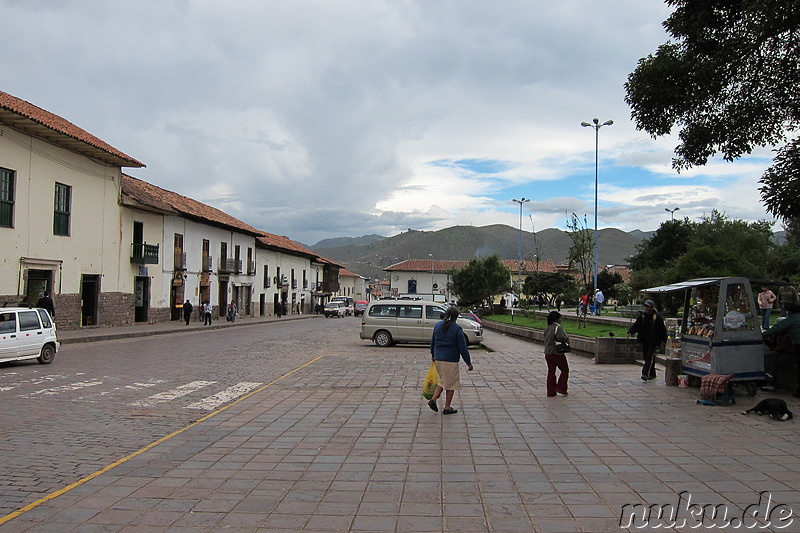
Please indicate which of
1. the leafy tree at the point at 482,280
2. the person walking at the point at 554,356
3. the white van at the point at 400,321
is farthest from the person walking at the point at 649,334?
the leafy tree at the point at 482,280

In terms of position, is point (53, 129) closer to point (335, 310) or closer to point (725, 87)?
point (725, 87)

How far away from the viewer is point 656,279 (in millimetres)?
41656

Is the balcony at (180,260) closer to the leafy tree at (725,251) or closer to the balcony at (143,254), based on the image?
the balcony at (143,254)

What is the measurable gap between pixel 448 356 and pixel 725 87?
7191 mm

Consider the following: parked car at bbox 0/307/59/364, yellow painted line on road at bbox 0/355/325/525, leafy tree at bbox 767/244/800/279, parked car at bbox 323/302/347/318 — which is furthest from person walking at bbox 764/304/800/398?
parked car at bbox 323/302/347/318

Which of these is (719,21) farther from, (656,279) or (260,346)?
(656,279)

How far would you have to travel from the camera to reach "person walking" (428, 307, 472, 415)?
28.0 ft

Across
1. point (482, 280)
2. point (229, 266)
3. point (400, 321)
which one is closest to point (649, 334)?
point (400, 321)

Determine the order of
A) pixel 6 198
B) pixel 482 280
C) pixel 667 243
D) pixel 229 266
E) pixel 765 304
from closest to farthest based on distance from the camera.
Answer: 1. pixel 765 304
2. pixel 6 198
3. pixel 229 266
4. pixel 667 243
5. pixel 482 280

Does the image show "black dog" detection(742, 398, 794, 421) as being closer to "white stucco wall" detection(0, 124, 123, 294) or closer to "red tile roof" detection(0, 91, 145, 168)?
"red tile roof" detection(0, 91, 145, 168)

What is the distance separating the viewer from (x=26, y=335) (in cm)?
1459

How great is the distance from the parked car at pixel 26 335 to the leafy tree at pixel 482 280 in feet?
165

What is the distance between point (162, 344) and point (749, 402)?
19.6 metres

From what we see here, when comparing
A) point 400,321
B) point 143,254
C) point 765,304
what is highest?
point 143,254
